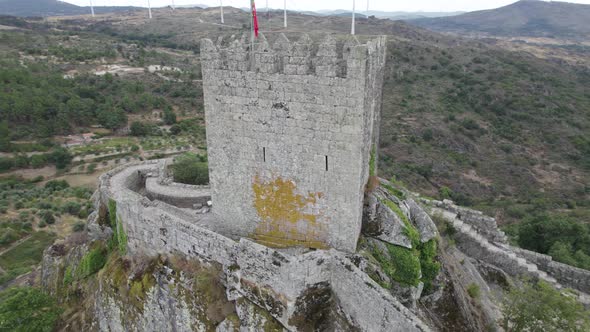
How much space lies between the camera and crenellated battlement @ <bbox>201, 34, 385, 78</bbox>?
9.10 meters

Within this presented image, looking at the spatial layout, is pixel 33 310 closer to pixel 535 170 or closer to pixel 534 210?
pixel 534 210

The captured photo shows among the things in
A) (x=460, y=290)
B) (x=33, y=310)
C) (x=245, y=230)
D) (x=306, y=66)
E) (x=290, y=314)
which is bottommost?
(x=33, y=310)

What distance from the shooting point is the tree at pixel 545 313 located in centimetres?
1048

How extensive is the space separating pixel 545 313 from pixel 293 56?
9.97 m

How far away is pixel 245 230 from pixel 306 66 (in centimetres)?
536

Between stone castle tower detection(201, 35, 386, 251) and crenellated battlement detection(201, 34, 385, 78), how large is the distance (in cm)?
2

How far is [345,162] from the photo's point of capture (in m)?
9.93

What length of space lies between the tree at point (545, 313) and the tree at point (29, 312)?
15977 mm

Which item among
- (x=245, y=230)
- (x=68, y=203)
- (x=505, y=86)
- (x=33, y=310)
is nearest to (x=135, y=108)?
(x=68, y=203)

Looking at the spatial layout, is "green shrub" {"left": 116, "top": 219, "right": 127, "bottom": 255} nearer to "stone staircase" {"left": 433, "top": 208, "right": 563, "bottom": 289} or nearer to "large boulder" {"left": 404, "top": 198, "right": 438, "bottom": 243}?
"large boulder" {"left": 404, "top": 198, "right": 438, "bottom": 243}

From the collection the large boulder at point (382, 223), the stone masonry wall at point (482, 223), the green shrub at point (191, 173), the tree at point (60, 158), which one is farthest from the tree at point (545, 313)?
the tree at point (60, 158)

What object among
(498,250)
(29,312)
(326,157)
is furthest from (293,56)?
(29,312)

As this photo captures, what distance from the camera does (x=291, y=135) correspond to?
1022cm

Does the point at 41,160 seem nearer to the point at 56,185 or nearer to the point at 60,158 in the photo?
the point at 60,158
